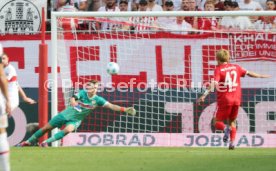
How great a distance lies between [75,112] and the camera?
17766mm

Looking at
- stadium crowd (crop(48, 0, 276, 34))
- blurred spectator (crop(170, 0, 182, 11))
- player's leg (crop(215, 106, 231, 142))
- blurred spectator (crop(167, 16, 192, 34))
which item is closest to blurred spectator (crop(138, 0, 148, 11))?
stadium crowd (crop(48, 0, 276, 34))

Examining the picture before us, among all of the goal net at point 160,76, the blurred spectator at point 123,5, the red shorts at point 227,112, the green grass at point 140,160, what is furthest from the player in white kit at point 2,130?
the blurred spectator at point 123,5

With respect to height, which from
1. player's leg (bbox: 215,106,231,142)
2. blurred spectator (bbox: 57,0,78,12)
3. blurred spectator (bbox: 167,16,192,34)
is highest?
blurred spectator (bbox: 57,0,78,12)

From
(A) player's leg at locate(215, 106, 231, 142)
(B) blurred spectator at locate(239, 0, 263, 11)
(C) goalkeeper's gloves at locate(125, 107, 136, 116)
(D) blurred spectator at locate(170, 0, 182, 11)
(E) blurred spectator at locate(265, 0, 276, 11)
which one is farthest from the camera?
(D) blurred spectator at locate(170, 0, 182, 11)

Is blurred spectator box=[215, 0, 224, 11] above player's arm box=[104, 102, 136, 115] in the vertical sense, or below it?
above

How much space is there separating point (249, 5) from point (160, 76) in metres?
3.18

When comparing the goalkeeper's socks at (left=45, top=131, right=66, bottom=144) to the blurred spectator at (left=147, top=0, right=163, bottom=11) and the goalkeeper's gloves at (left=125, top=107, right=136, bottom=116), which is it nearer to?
the goalkeeper's gloves at (left=125, top=107, right=136, bottom=116)

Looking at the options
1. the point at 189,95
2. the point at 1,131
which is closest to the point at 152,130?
the point at 189,95

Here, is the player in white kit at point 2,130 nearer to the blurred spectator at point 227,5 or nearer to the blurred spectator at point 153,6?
the blurred spectator at point 227,5

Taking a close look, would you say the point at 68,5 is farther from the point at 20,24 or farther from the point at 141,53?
the point at 141,53

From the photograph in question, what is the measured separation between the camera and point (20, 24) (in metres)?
19.7

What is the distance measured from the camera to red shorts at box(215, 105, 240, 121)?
17.0 m

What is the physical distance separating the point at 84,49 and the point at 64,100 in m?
1.11

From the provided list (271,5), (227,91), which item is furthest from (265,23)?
(227,91)
